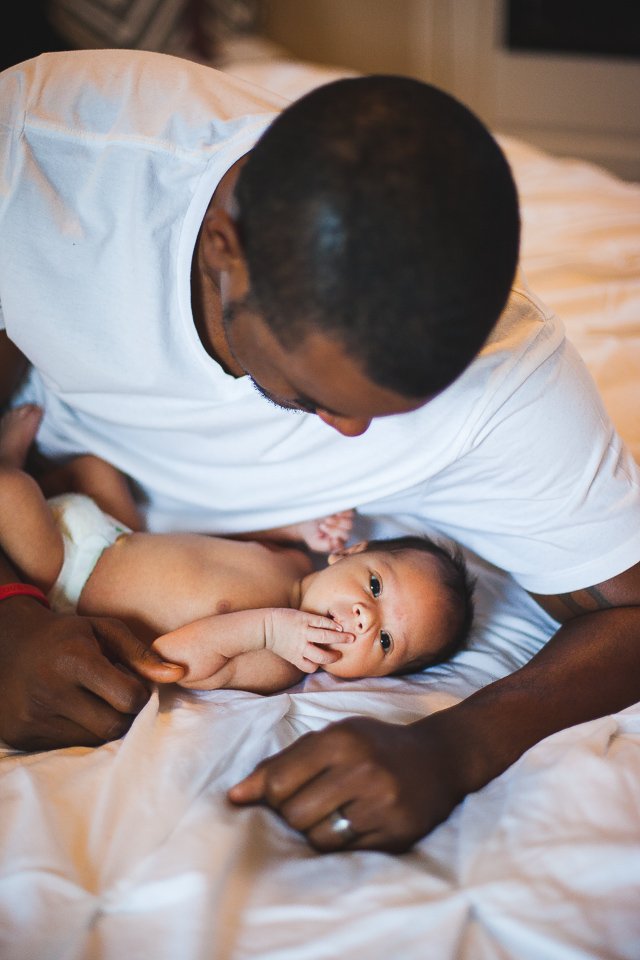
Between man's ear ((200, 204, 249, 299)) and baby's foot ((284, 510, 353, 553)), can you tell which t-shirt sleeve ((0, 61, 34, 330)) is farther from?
baby's foot ((284, 510, 353, 553))

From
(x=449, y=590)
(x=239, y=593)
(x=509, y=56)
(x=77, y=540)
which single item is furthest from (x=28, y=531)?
(x=509, y=56)

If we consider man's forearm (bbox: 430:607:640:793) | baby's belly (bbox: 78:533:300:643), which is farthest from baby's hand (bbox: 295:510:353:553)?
man's forearm (bbox: 430:607:640:793)

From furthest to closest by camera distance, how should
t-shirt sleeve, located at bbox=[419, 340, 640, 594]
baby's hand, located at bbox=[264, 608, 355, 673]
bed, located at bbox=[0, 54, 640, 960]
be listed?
baby's hand, located at bbox=[264, 608, 355, 673], t-shirt sleeve, located at bbox=[419, 340, 640, 594], bed, located at bbox=[0, 54, 640, 960]

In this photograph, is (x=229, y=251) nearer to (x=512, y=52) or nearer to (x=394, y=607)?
(x=394, y=607)

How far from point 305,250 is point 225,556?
60 centimetres

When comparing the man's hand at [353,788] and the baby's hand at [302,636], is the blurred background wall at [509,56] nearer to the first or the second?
the baby's hand at [302,636]

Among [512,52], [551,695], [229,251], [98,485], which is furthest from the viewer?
[512,52]

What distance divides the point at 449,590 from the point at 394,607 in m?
0.09

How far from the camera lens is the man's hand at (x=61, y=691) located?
79 cm

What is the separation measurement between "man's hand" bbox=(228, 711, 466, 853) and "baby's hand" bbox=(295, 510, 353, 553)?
1.61ft

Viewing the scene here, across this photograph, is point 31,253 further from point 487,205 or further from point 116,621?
point 487,205

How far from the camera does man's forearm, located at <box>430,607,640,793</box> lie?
759 mm

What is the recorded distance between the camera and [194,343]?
3.05 ft

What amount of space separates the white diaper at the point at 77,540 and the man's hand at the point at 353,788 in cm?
47
